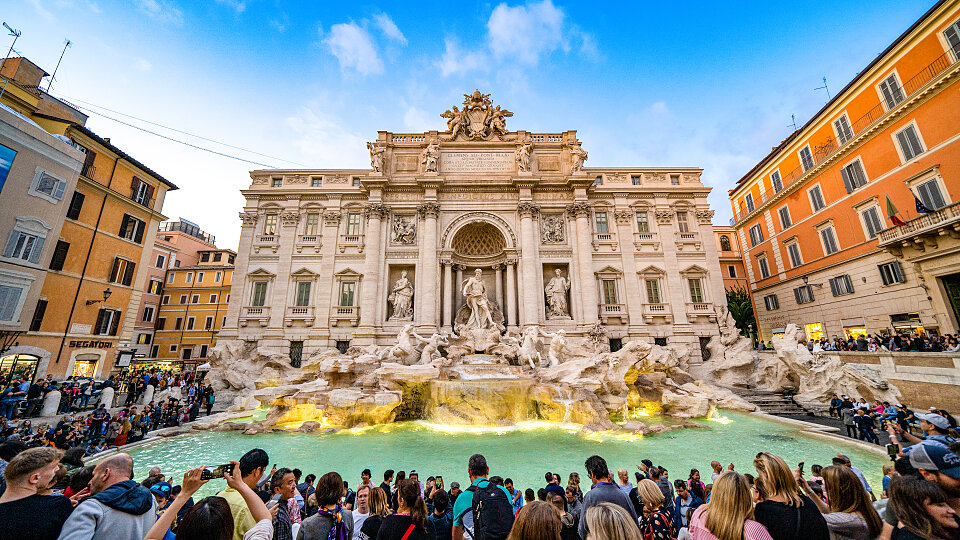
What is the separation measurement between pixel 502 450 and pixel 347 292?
14522 mm

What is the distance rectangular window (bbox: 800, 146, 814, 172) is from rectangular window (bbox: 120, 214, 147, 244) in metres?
36.0

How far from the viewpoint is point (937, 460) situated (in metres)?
2.43

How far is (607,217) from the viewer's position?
21.8 meters

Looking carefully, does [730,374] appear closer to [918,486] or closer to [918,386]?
[918,386]

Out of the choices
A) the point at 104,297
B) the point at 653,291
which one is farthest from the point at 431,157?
the point at 104,297

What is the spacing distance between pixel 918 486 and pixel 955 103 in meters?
19.5

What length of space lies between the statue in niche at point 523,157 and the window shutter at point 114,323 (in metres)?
22.0

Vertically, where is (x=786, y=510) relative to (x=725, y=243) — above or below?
below

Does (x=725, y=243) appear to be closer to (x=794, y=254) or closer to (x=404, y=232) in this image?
(x=794, y=254)

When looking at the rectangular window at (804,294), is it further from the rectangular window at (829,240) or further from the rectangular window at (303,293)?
the rectangular window at (303,293)

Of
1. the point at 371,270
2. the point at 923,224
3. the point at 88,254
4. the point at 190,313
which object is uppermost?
the point at 923,224

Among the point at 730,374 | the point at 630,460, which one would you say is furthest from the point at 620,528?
the point at 730,374

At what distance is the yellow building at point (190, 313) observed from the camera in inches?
1090

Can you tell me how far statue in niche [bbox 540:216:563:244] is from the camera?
20766 millimetres
